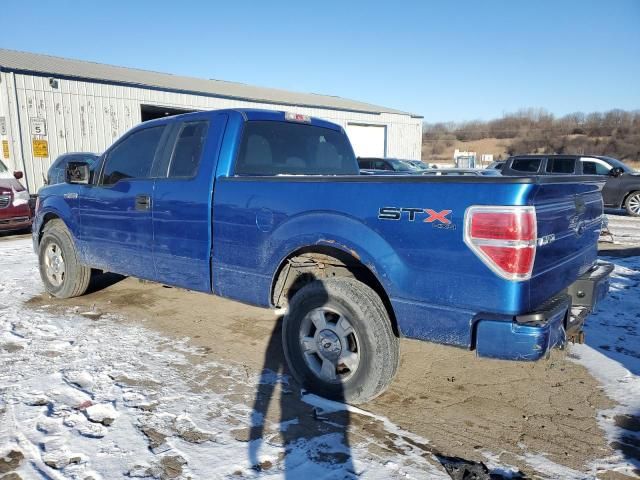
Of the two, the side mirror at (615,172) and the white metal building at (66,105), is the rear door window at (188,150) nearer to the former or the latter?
the side mirror at (615,172)

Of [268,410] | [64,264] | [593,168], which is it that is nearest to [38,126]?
[64,264]

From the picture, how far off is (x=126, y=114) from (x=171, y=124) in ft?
52.3

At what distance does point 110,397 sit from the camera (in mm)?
3326

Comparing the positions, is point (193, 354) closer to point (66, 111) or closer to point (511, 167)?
point (511, 167)

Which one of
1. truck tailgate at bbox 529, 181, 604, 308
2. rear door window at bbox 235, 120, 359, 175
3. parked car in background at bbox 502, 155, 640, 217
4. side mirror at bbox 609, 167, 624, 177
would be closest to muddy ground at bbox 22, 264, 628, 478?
truck tailgate at bbox 529, 181, 604, 308

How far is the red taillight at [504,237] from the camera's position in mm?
2529

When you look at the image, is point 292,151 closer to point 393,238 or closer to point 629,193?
point 393,238

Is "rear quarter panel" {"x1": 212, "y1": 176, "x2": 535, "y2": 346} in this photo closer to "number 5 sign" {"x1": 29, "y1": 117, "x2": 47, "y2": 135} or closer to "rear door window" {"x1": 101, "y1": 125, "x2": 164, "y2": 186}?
"rear door window" {"x1": 101, "y1": 125, "x2": 164, "y2": 186}

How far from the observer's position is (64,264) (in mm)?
5621

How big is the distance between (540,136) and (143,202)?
8969cm

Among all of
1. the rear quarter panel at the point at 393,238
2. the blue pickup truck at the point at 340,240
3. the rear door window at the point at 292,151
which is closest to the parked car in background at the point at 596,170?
the rear door window at the point at 292,151

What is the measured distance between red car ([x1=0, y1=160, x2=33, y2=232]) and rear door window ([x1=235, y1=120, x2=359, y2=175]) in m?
8.66

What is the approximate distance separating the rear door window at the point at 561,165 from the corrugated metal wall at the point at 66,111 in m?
14.1

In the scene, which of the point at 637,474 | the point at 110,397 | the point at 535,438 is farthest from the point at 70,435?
the point at 637,474
